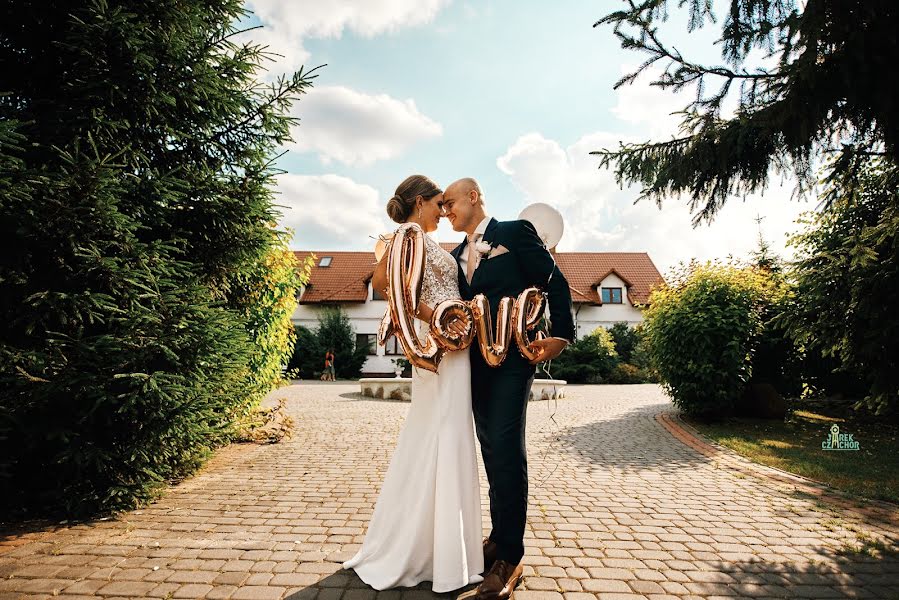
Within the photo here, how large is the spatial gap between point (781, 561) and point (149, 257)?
527cm

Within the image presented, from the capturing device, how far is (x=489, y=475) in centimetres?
295

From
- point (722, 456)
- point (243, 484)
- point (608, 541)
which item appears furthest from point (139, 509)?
point (722, 456)

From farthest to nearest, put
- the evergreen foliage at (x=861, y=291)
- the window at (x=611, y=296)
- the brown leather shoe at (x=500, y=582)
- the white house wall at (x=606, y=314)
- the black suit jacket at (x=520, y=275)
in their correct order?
the window at (x=611, y=296)
the white house wall at (x=606, y=314)
the evergreen foliage at (x=861, y=291)
the black suit jacket at (x=520, y=275)
the brown leather shoe at (x=500, y=582)

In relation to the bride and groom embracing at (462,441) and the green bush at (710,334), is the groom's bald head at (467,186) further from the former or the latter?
the green bush at (710,334)

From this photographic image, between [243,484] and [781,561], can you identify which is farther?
[243,484]

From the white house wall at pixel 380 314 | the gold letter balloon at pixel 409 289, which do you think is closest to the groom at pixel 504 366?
the gold letter balloon at pixel 409 289

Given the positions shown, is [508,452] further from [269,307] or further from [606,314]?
[606,314]

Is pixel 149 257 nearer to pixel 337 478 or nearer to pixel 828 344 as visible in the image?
pixel 337 478

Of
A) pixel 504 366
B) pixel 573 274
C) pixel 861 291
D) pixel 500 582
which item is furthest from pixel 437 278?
pixel 573 274

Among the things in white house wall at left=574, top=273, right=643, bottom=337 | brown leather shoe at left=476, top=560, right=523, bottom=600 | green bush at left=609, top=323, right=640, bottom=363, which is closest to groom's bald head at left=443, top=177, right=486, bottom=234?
brown leather shoe at left=476, top=560, right=523, bottom=600

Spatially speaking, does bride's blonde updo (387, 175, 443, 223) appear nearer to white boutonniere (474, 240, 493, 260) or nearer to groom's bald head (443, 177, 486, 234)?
groom's bald head (443, 177, 486, 234)

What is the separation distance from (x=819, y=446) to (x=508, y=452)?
7.63 m

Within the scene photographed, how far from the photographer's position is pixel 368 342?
29516mm

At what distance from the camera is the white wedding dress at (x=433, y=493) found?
2.78 metres
